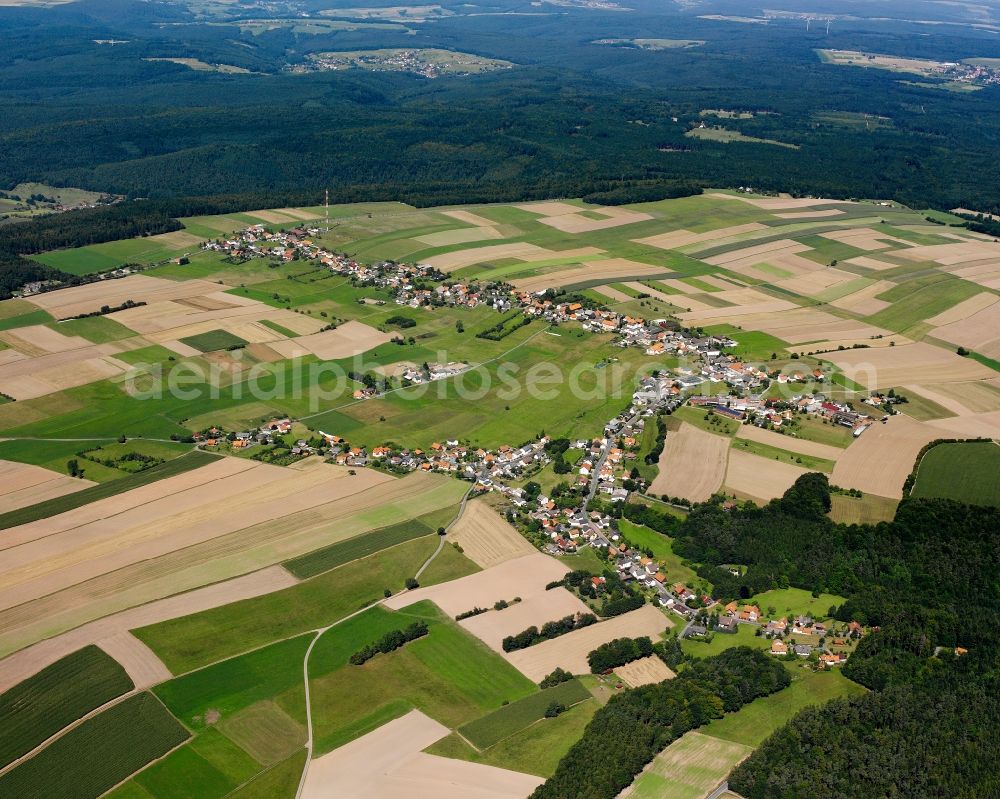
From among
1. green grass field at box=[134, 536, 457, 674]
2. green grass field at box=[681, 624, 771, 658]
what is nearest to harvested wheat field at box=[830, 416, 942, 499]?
green grass field at box=[681, 624, 771, 658]

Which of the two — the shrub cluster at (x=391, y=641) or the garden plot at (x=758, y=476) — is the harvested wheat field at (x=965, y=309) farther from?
the shrub cluster at (x=391, y=641)

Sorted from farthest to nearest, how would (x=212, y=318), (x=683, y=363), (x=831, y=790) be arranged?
(x=212, y=318)
(x=683, y=363)
(x=831, y=790)

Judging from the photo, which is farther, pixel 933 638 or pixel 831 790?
pixel 933 638

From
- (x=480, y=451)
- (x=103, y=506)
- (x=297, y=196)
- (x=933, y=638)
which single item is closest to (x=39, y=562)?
(x=103, y=506)

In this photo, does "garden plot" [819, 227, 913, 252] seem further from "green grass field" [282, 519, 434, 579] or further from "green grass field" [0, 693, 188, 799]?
"green grass field" [0, 693, 188, 799]

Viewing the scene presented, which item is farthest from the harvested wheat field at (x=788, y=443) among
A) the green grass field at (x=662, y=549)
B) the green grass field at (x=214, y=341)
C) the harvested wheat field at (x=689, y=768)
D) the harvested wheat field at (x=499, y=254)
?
the harvested wheat field at (x=499, y=254)

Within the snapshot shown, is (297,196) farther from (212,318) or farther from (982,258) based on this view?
(982,258)
